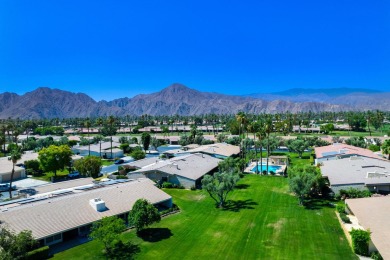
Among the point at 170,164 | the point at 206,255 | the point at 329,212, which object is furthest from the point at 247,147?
Result: the point at 206,255

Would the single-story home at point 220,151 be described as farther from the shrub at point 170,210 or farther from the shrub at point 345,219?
the shrub at point 345,219

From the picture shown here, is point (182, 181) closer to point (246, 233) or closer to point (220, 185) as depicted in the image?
point (220, 185)

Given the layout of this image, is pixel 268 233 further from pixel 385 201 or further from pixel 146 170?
pixel 146 170

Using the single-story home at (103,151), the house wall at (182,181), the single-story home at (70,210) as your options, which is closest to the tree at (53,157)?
the single-story home at (70,210)

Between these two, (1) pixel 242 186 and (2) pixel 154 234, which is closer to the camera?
(2) pixel 154 234

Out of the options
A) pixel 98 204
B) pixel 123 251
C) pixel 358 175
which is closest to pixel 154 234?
pixel 123 251

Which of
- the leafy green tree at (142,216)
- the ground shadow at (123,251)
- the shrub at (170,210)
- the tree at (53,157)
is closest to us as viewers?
the ground shadow at (123,251)
